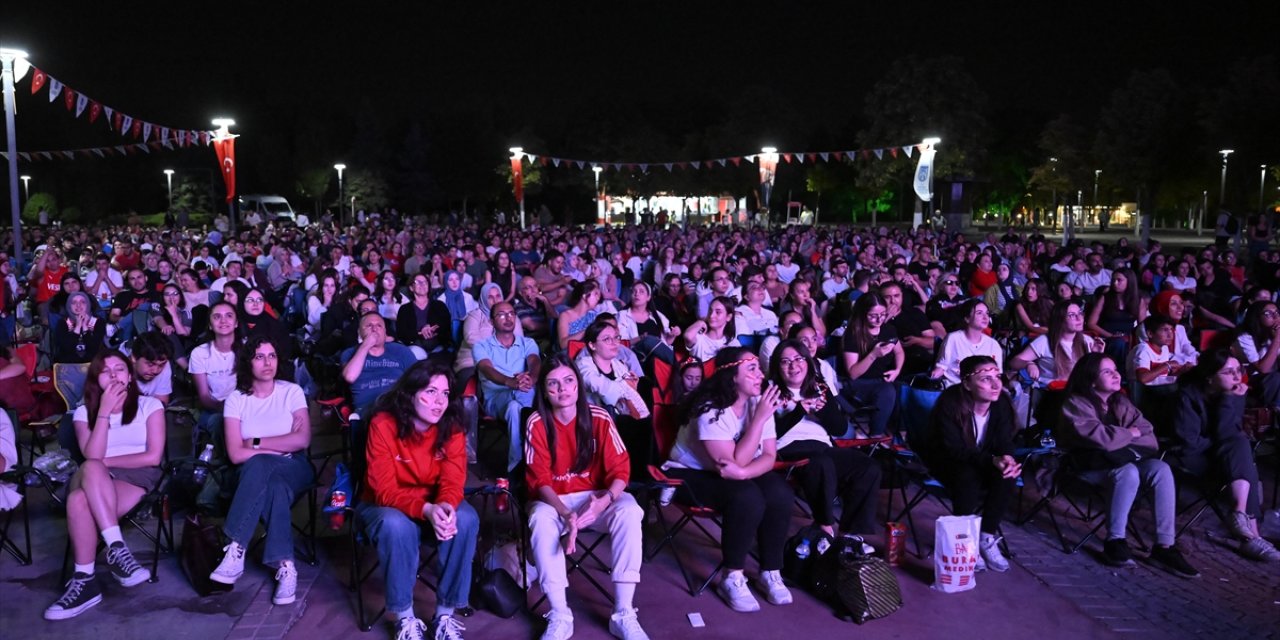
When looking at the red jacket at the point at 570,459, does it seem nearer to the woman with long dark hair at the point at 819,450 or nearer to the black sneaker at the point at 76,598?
the woman with long dark hair at the point at 819,450

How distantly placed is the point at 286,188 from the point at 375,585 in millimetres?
51815

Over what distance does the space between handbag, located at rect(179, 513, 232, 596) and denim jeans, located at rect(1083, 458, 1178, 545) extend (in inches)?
175

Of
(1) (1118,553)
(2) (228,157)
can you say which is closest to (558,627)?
(1) (1118,553)

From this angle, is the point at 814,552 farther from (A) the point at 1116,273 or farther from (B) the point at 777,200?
(B) the point at 777,200

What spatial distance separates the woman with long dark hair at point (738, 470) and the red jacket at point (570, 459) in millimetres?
376

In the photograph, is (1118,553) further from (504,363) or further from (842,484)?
(504,363)

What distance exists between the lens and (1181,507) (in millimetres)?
5547

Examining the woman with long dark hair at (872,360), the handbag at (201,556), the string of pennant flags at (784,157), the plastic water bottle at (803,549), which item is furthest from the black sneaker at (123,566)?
the string of pennant flags at (784,157)

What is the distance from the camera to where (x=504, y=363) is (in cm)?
635

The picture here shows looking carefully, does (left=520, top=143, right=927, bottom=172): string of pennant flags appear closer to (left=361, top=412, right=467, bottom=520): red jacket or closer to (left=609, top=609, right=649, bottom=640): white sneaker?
(left=361, top=412, right=467, bottom=520): red jacket

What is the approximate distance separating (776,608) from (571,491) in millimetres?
1083

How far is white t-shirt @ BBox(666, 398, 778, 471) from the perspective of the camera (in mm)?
4426

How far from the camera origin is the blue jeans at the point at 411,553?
3824mm

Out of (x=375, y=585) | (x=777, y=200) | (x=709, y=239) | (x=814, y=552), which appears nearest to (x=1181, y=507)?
(x=814, y=552)
